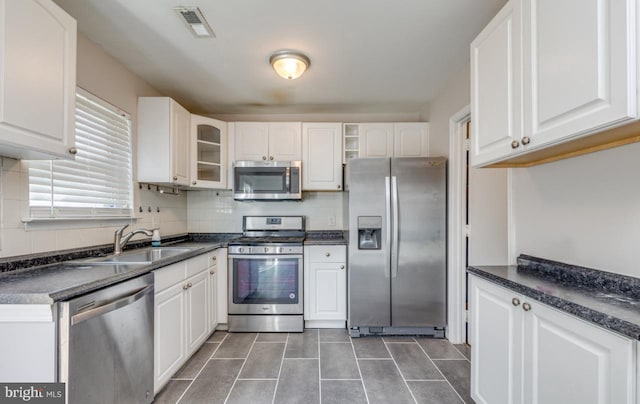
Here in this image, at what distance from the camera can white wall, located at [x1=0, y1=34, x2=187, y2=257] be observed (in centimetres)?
140

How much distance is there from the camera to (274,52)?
2.03 metres

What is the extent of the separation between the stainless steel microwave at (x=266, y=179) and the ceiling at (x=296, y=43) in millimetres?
720

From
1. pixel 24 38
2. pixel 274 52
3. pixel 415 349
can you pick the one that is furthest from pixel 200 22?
pixel 415 349

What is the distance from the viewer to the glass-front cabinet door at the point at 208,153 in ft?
9.05

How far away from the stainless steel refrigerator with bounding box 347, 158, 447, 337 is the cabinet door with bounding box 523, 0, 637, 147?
137 cm

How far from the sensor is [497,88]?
1339 mm

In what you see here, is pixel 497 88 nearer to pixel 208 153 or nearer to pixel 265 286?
pixel 265 286

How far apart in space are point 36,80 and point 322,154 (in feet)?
7.41

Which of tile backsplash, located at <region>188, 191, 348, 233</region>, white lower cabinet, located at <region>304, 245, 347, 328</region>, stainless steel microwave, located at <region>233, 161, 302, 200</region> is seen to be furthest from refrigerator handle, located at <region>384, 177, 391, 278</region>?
stainless steel microwave, located at <region>233, 161, 302, 200</region>

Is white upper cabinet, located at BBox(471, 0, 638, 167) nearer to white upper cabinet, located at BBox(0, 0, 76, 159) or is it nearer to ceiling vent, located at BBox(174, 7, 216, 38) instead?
ceiling vent, located at BBox(174, 7, 216, 38)

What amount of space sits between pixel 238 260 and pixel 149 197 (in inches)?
40.5

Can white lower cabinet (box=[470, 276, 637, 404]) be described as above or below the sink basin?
below

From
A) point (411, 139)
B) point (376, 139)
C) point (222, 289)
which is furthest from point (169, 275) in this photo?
point (411, 139)

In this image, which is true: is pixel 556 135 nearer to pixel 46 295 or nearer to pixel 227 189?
pixel 46 295
